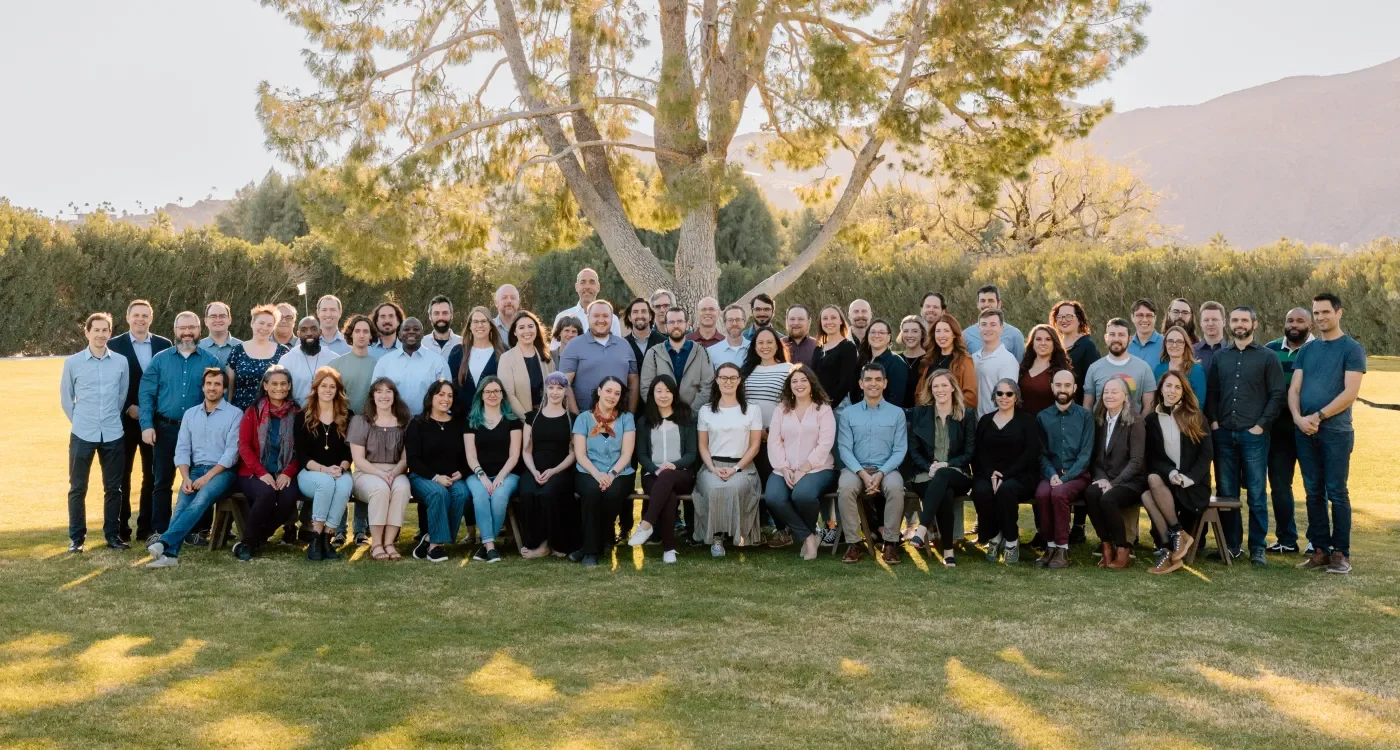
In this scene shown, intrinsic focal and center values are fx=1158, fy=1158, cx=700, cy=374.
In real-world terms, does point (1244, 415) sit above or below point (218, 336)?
below

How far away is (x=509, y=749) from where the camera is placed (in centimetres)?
386

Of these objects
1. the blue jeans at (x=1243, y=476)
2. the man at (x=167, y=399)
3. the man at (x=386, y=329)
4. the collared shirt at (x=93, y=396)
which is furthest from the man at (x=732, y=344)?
the collared shirt at (x=93, y=396)

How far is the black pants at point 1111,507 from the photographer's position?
22.6 feet

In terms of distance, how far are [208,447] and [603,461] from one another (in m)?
2.44

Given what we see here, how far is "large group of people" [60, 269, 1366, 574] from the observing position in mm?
6992

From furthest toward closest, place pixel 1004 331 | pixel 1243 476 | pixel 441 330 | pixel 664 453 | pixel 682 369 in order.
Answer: pixel 1004 331 < pixel 441 330 < pixel 682 369 < pixel 664 453 < pixel 1243 476

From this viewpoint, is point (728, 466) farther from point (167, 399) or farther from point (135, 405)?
point (135, 405)

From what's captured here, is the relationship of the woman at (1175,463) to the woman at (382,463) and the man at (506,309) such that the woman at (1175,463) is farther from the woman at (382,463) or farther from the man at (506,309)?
the woman at (382,463)

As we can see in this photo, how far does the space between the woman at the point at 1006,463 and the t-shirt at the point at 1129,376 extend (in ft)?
1.71

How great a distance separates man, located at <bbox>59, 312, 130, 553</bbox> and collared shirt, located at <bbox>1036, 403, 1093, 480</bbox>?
18.8 feet

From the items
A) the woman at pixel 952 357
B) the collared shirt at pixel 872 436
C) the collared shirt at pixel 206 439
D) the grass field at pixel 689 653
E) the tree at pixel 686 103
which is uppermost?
the tree at pixel 686 103

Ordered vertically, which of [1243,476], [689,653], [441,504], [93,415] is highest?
[93,415]

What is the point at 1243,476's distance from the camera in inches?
286

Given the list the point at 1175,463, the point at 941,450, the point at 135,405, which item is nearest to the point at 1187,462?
the point at 1175,463
